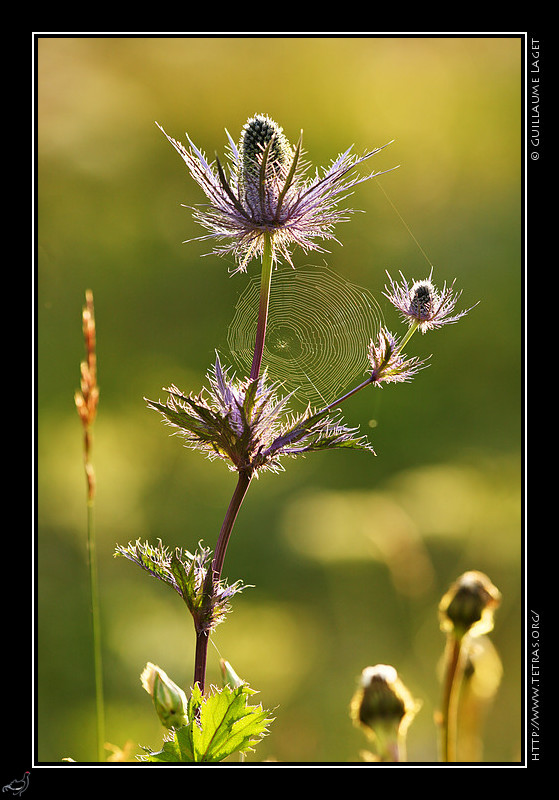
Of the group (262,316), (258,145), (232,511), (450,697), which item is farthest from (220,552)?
(258,145)

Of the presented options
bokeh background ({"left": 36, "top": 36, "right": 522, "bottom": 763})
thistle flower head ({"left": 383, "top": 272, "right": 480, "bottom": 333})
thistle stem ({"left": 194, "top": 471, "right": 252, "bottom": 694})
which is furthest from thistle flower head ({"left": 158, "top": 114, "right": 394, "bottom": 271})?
bokeh background ({"left": 36, "top": 36, "right": 522, "bottom": 763})

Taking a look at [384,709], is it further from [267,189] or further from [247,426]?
[267,189]

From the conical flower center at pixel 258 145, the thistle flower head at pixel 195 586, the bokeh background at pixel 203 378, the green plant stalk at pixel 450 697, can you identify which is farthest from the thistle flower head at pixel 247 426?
the bokeh background at pixel 203 378

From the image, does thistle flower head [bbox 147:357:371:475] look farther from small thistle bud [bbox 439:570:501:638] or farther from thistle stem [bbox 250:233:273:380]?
small thistle bud [bbox 439:570:501:638]

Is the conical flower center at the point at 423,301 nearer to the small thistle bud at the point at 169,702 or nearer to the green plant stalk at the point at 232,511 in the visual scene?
the green plant stalk at the point at 232,511

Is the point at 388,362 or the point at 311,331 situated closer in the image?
the point at 388,362
